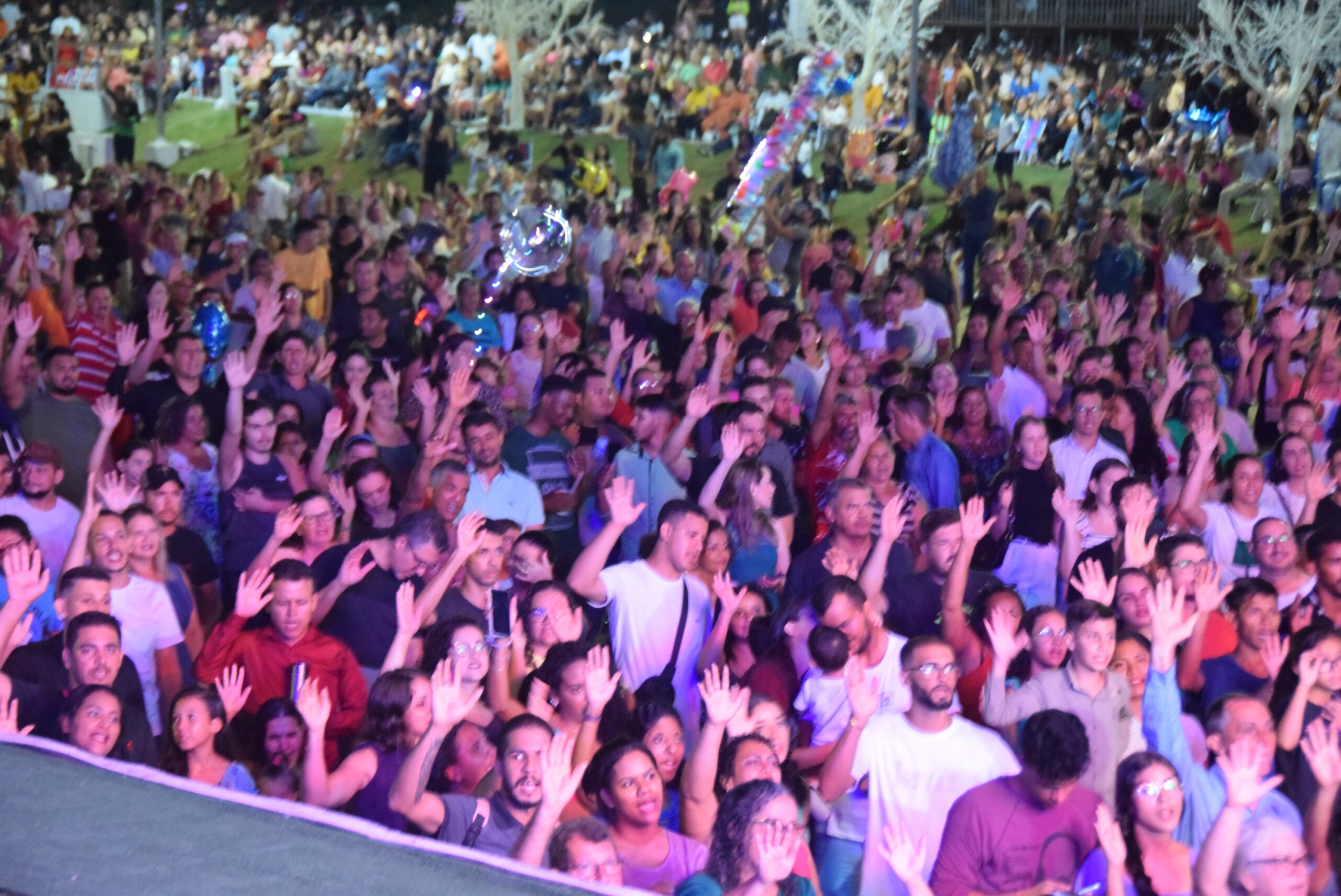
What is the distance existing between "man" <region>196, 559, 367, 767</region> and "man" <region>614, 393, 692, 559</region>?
176 cm

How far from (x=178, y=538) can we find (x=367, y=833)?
10.8 ft

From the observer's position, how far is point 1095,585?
5.10 m

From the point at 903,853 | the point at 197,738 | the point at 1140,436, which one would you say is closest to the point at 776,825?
the point at 903,853

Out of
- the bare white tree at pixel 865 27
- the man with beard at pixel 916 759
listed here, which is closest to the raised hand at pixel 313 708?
the man with beard at pixel 916 759

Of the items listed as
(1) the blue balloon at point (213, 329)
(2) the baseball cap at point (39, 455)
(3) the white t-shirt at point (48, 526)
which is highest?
(1) the blue balloon at point (213, 329)

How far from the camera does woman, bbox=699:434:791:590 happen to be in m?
5.97

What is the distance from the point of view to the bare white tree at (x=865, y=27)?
84.5 feet

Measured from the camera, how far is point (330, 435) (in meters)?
6.85

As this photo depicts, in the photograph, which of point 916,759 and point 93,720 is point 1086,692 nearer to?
point 916,759

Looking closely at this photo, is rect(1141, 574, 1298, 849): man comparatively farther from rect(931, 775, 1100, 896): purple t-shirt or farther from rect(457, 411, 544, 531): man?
rect(457, 411, 544, 531): man

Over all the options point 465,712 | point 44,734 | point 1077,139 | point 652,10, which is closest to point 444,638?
point 465,712

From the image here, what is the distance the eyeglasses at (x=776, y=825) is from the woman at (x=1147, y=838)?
0.79m

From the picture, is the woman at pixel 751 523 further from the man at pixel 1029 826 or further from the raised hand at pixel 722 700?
the man at pixel 1029 826

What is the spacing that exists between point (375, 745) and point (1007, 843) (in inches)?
67.3
